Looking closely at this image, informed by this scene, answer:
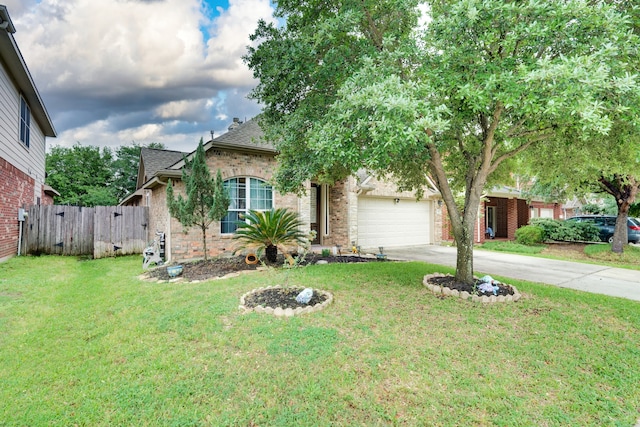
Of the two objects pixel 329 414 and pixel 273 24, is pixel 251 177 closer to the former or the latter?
pixel 273 24

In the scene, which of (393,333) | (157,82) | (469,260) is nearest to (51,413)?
(393,333)

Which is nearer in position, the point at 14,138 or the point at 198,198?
the point at 198,198

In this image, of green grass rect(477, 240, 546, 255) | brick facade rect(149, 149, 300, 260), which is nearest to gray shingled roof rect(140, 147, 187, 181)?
brick facade rect(149, 149, 300, 260)

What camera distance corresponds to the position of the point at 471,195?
5699mm

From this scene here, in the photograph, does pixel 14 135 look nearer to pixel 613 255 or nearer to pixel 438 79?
pixel 438 79

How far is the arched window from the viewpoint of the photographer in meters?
9.54

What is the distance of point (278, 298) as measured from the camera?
5.10 metres

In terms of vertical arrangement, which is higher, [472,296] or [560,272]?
[472,296]

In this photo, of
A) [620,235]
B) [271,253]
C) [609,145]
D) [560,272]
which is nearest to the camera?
[609,145]

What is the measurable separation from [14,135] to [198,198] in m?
6.48

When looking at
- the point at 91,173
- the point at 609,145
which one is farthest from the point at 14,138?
the point at 91,173

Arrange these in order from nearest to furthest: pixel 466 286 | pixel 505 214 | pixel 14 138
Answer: pixel 466 286, pixel 14 138, pixel 505 214

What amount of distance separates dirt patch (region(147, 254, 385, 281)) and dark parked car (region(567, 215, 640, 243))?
14.9 meters

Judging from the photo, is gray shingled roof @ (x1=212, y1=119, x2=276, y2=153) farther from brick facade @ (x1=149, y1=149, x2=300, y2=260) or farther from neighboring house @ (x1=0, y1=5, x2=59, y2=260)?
neighboring house @ (x1=0, y1=5, x2=59, y2=260)
